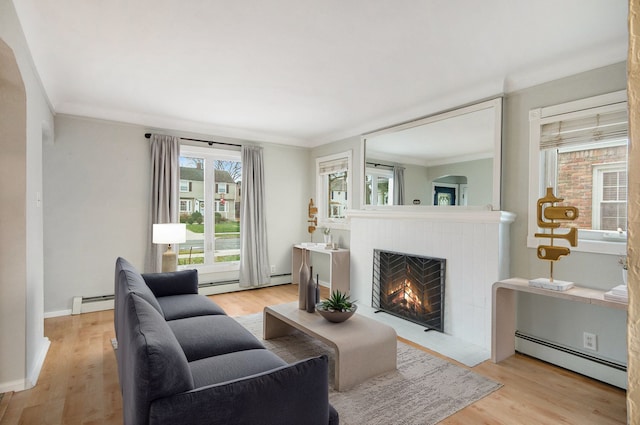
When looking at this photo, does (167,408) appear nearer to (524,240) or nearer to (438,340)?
(438,340)

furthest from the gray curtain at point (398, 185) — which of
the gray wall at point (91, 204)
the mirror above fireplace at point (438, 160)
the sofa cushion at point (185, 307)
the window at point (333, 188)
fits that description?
the gray wall at point (91, 204)

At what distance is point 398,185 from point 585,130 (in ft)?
6.44

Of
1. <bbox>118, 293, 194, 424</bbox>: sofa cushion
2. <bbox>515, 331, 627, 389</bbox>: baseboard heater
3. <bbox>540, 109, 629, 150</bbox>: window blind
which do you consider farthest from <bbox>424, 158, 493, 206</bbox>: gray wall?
<bbox>118, 293, 194, 424</bbox>: sofa cushion

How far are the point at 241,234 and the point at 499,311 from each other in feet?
12.2

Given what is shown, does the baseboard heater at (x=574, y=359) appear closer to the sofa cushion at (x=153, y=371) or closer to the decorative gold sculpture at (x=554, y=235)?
the decorative gold sculpture at (x=554, y=235)

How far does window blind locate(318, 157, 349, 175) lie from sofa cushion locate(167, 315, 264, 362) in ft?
10.8

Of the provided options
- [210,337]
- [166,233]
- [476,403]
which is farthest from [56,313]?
[476,403]

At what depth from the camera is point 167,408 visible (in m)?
1.21

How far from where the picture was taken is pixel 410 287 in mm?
4047

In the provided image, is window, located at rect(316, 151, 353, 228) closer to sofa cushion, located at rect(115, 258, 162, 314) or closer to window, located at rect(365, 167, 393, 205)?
window, located at rect(365, 167, 393, 205)

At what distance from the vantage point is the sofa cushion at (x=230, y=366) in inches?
69.1

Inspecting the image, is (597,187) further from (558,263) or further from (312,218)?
(312,218)

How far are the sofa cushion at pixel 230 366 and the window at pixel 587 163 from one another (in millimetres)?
2555

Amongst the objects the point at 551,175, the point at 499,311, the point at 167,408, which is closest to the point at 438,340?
the point at 499,311
